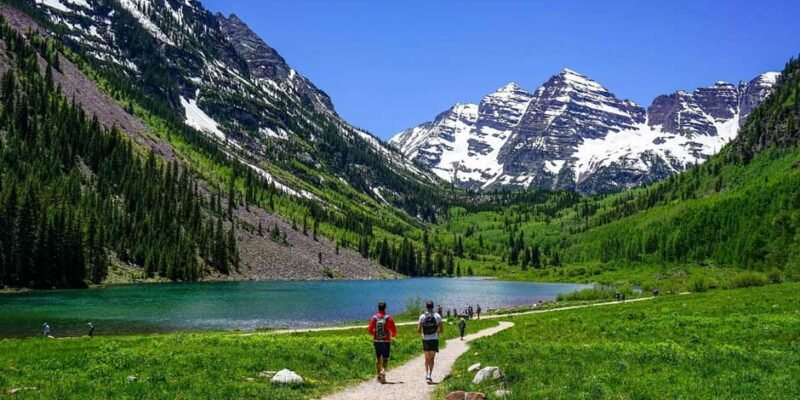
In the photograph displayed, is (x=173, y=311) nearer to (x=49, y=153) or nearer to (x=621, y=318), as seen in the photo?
(x=621, y=318)

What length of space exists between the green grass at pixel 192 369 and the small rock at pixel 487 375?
5.98 metres

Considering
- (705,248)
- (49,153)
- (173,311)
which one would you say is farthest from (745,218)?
(49,153)

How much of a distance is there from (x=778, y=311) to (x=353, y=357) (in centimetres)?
3976

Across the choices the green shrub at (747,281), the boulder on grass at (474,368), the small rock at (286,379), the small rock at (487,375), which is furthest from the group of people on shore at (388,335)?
the green shrub at (747,281)

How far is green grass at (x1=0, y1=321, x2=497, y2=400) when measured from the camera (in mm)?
21047

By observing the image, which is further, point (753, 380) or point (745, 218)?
point (745, 218)

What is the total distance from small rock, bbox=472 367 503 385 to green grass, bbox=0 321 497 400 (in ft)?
19.6

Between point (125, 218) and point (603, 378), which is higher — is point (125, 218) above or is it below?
above

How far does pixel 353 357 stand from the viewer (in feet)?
105

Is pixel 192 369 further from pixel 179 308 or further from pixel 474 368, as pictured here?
pixel 179 308

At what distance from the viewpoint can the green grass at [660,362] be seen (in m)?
20.0

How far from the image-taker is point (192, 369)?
26250mm

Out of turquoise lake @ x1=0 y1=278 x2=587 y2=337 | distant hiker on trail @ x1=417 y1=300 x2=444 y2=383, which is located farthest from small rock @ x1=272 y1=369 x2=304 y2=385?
turquoise lake @ x1=0 y1=278 x2=587 y2=337

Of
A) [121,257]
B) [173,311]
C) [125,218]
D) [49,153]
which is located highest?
[49,153]
